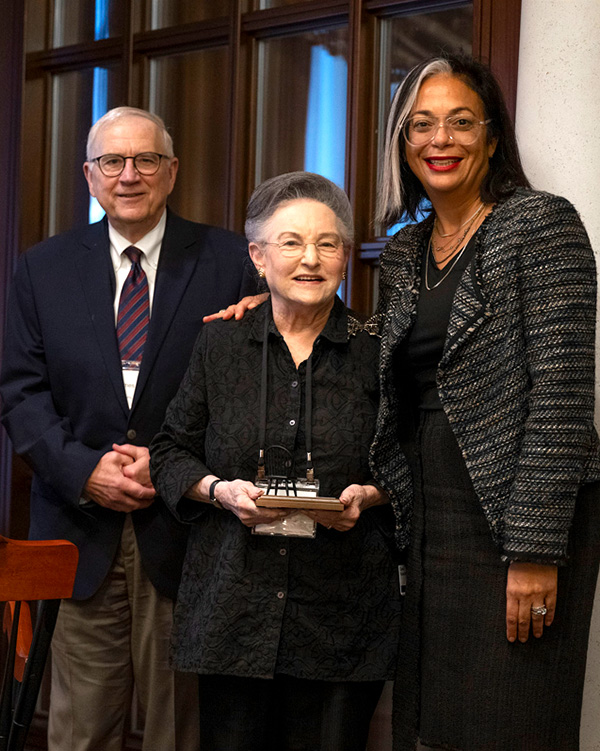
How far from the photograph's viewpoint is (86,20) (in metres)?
3.52

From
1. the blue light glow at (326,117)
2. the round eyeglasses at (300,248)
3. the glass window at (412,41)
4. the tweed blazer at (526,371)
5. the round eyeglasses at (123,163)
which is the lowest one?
the tweed blazer at (526,371)

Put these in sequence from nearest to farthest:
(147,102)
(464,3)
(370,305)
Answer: (464,3) → (370,305) → (147,102)

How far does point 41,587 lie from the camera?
5.47 feet

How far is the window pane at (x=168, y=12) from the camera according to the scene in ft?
10.9

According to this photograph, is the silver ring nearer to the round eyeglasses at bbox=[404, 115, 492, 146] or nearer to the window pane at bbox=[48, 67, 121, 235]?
the round eyeglasses at bbox=[404, 115, 492, 146]

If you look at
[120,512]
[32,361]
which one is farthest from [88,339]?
[120,512]

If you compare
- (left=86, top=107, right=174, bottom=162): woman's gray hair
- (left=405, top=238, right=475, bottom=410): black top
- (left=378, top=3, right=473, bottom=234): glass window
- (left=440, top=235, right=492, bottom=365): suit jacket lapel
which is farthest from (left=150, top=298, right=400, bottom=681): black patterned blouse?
(left=378, top=3, right=473, bottom=234): glass window

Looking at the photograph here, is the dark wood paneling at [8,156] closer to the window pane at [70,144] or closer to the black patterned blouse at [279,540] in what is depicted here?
the window pane at [70,144]

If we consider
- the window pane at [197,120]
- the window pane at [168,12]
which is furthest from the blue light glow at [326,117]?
the window pane at [168,12]

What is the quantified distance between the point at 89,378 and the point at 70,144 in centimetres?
137

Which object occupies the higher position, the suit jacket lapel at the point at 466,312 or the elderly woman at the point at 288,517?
the suit jacket lapel at the point at 466,312

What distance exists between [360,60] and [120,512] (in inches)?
62.5

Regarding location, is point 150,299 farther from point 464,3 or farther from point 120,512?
point 464,3

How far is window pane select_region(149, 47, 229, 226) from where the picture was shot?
130 inches
